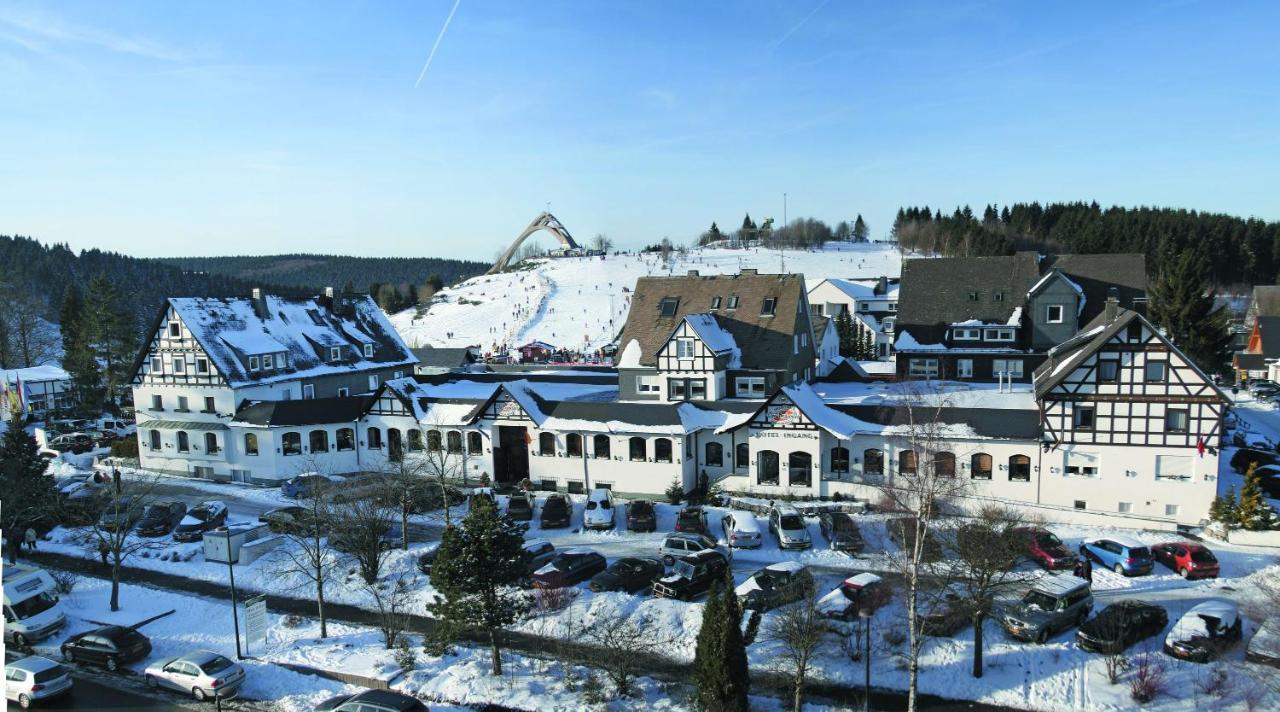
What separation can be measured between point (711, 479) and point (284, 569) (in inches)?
843

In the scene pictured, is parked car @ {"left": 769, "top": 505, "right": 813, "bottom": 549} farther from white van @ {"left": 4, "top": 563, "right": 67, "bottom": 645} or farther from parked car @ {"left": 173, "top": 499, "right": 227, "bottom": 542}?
white van @ {"left": 4, "top": 563, "right": 67, "bottom": 645}

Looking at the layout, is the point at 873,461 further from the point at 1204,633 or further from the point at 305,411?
the point at 305,411

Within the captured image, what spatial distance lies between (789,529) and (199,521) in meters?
28.7

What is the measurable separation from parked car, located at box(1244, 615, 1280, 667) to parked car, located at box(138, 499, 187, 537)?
4465cm

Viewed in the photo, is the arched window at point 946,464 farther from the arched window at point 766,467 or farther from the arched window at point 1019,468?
the arched window at point 766,467

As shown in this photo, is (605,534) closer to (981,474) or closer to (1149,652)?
(981,474)

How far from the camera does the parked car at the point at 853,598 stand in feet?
88.5

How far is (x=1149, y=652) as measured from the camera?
25.0 meters

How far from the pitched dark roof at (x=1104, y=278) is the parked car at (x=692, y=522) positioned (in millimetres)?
37398

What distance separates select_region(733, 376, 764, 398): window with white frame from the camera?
47000mm

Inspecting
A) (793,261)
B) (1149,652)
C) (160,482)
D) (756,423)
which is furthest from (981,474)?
(793,261)

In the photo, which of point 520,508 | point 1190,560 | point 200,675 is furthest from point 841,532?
point 200,675

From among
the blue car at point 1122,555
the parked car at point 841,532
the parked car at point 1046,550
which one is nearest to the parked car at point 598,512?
the parked car at point 841,532

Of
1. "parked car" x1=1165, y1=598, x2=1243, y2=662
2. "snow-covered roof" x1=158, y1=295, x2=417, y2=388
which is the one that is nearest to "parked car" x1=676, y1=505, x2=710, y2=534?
"parked car" x1=1165, y1=598, x2=1243, y2=662
